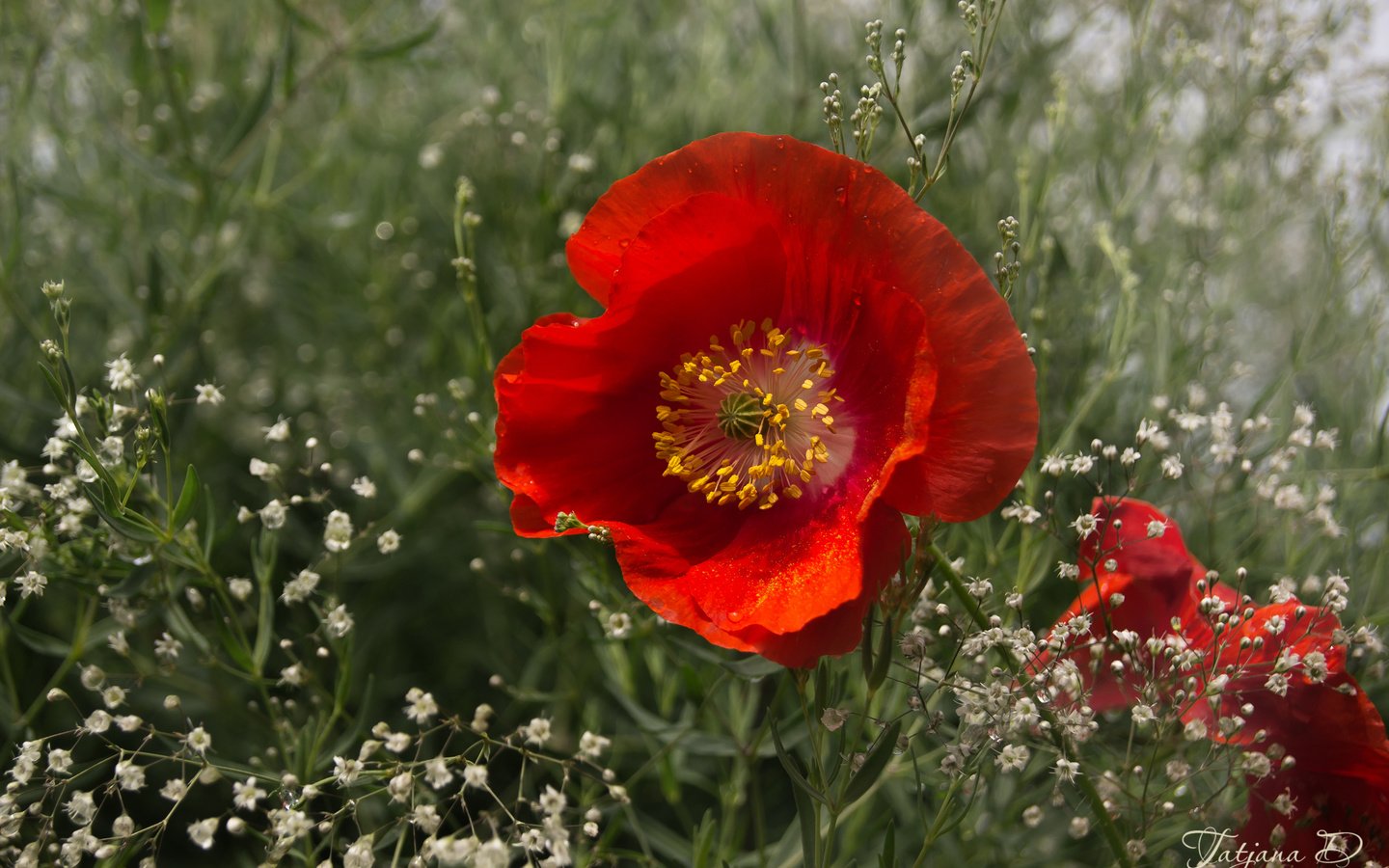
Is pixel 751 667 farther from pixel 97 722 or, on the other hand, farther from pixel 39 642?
pixel 39 642

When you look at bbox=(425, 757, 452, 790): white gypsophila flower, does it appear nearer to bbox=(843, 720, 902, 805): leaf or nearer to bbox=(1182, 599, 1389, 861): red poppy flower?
bbox=(843, 720, 902, 805): leaf

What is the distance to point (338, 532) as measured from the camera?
2.41ft

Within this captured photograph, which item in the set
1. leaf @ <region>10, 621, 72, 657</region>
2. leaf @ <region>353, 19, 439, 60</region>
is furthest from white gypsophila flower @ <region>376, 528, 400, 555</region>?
leaf @ <region>353, 19, 439, 60</region>

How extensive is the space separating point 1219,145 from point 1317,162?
0.24 meters

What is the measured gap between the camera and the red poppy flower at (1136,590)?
0.69 m

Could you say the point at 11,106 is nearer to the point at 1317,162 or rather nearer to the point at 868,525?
the point at 868,525

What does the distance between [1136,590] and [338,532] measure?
50 cm

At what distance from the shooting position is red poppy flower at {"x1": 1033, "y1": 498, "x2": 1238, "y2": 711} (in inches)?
27.1

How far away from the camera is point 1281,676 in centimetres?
60

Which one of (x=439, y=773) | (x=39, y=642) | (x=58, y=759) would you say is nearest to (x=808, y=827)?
(x=439, y=773)

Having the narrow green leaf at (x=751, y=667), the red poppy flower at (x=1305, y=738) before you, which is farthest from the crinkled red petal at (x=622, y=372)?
the red poppy flower at (x=1305, y=738)

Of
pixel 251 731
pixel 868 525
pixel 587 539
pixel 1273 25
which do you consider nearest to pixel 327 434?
pixel 251 731

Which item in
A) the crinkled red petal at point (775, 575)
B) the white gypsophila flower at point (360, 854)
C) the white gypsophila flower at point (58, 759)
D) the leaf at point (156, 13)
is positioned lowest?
the white gypsophila flower at point (360, 854)

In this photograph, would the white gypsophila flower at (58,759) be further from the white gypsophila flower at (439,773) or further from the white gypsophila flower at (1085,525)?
the white gypsophila flower at (1085,525)
